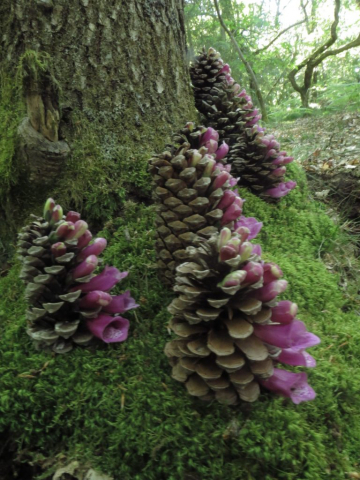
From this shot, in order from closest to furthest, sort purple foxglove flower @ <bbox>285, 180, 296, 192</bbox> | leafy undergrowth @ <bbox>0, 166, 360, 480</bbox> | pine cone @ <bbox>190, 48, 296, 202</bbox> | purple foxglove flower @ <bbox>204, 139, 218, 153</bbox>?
leafy undergrowth @ <bbox>0, 166, 360, 480</bbox>
purple foxglove flower @ <bbox>204, 139, 218, 153</bbox>
pine cone @ <bbox>190, 48, 296, 202</bbox>
purple foxglove flower @ <bbox>285, 180, 296, 192</bbox>

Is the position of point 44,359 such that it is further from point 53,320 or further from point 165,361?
point 165,361

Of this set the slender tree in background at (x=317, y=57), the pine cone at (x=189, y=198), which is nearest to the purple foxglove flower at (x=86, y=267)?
the pine cone at (x=189, y=198)

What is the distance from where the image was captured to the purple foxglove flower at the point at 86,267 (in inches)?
56.7

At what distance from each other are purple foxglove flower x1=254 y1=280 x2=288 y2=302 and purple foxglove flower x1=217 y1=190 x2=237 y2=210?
49 cm

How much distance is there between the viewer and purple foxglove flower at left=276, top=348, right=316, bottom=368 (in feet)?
4.18

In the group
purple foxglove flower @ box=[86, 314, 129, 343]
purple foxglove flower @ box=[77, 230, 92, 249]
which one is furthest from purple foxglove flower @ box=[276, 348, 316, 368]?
purple foxglove flower @ box=[77, 230, 92, 249]

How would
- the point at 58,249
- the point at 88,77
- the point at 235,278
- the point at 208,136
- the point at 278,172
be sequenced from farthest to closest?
the point at 278,172 → the point at 88,77 → the point at 208,136 → the point at 58,249 → the point at 235,278

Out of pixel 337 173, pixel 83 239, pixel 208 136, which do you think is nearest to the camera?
pixel 83 239

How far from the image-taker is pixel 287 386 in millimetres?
1238

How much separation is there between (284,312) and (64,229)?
92 centimetres

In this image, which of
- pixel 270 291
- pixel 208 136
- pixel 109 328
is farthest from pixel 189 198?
pixel 109 328

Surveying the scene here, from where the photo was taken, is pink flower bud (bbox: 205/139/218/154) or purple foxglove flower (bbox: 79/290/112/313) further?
pink flower bud (bbox: 205/139/218/154)

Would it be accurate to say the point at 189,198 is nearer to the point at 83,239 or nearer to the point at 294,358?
the point at 83,239

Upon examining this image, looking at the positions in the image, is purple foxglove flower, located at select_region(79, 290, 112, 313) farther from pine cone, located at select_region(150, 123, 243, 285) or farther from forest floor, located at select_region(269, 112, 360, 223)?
forest floor, located at select_region(269, 112, 360, 223)
